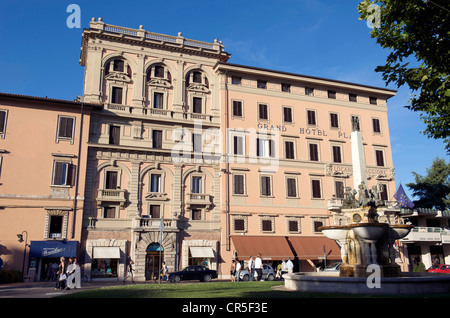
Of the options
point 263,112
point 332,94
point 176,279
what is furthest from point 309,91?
point 176,279

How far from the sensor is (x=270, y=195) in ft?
120

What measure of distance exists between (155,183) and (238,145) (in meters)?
8.54

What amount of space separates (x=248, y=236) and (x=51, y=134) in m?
18.7

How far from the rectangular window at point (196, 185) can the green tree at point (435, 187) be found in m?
35.7

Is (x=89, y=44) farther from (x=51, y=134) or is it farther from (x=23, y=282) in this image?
(x=23, y=282)

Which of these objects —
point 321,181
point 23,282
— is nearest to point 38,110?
point 23,282

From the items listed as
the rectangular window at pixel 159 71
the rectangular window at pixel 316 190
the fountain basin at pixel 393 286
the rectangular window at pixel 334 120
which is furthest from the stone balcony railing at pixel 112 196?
the rectangular window at pixel 334 120

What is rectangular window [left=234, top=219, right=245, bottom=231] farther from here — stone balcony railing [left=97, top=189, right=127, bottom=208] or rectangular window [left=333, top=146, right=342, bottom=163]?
rectangular window [left=333, top=146, right=342, bottom=163]

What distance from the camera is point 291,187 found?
37.6 m

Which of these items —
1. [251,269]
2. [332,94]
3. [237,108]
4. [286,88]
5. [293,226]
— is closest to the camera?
[251,269]

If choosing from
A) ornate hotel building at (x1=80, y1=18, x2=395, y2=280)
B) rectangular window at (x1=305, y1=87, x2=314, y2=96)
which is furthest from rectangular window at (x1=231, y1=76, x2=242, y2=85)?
rectangular window at (x1=305, y1=87, x2=314, y2=96)

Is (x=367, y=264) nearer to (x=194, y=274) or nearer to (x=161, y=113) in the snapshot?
(x=194, y=274)

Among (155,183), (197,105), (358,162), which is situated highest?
(197,105)

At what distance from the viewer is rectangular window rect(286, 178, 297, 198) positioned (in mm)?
37406
